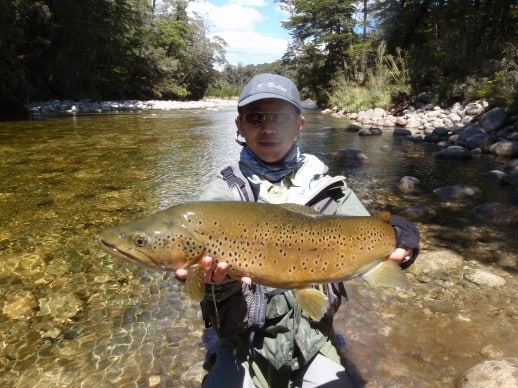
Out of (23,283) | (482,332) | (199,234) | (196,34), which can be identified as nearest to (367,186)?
(482,332)

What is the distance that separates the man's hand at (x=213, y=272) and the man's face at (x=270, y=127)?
35.2 inches

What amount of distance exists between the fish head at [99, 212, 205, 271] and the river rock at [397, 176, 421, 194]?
6.63m

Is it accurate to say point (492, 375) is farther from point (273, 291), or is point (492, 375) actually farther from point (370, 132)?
point (370, 132)

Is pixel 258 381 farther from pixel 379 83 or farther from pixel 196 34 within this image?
pixel 196 34

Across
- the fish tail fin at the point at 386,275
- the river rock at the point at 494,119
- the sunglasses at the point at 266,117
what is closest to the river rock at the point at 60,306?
the sunglasses at the point at 266,117

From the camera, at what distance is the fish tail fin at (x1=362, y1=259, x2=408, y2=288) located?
224cm

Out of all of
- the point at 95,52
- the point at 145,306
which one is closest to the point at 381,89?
the point at 145,306

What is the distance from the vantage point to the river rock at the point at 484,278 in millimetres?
4297

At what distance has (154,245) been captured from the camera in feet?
A: 6.79

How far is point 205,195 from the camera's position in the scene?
8.48 ft

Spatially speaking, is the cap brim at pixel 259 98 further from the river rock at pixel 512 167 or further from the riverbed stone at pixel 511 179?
the river rock at pixel 512 167

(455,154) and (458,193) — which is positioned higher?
(455,154)

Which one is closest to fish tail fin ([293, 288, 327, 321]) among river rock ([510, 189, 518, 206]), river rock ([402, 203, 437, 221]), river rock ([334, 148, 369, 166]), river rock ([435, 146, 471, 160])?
river rock ([402, 203, 437, 221])

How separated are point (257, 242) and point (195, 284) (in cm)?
37
